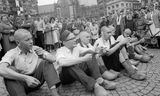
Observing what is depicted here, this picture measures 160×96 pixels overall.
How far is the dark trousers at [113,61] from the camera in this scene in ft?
13.2

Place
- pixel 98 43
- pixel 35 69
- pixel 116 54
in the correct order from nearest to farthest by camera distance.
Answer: pixel 35 69 → pixel 116 54 → pixel 98 43

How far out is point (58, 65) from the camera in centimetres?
349

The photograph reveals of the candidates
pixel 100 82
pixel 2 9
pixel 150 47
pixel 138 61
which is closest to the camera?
pixel 100 82

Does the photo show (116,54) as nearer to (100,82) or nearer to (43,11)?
(100,82)

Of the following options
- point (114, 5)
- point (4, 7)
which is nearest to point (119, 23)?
point (4, 7)

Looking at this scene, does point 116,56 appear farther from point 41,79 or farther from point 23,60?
point 23,60

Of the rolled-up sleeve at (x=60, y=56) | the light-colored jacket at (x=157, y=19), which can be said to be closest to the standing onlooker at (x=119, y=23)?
the light-colored jacket at (x=157, y=19)

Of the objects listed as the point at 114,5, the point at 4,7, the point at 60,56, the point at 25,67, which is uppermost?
the point at 114,5

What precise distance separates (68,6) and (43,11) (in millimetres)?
17645

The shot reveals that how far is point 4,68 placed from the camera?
8.56 feet

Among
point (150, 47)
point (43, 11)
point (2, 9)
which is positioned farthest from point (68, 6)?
point (150, 47)

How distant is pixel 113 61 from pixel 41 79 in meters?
1.96

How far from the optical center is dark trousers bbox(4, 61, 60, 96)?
2.63 meters

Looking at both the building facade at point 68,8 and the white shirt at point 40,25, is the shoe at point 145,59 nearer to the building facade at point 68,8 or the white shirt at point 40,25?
the white shirt at point 40,25
